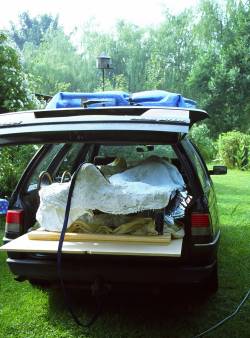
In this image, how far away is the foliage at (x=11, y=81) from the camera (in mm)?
7504

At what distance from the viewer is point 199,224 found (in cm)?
347

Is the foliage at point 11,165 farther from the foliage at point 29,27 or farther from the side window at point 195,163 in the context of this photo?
the foliage at point 29,27

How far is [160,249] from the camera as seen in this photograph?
10.3 feet

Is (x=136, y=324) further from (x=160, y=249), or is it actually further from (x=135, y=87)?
(x=135, y=87)

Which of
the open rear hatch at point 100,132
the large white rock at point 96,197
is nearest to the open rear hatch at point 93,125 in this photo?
the open rear hatch at point 100,132

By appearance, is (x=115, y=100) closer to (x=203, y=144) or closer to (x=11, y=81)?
(x=11, y=81)

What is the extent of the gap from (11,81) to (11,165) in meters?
1.40

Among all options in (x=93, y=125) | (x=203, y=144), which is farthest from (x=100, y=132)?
(x=203, y=144)

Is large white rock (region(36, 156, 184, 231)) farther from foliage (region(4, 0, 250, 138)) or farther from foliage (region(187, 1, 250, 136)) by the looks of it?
foliage (region(187, 1, 250, 136))

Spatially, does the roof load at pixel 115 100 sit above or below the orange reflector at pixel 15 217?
above

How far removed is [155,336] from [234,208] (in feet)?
17.9

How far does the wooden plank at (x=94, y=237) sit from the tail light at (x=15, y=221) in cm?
33

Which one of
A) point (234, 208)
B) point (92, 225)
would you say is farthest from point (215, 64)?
point (92, 225)

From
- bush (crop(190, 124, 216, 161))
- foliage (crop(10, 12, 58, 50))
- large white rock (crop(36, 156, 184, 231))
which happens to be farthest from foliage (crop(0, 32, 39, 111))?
foliage (crop(10, 12, 58, 50))
